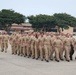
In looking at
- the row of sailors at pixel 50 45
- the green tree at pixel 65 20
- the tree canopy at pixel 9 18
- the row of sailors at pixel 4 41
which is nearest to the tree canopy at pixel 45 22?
the green tree at pixel 65 20

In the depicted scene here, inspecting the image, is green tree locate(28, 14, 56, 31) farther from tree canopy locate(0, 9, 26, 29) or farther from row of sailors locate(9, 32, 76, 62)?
row of sailors locate(9, 32, 76, 62)

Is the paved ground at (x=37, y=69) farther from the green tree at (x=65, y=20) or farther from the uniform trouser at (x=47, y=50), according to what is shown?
the green tree at (x=65, y=20)

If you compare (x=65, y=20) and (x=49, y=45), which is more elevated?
(x=65, y=20)

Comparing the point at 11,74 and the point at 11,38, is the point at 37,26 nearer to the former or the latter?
the point at 11,38

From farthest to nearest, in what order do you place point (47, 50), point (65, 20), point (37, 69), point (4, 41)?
point (65, 20)
point (4, 41)
point (47, 50)
point (37, 69)

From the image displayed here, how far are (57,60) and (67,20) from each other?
72.5 metres

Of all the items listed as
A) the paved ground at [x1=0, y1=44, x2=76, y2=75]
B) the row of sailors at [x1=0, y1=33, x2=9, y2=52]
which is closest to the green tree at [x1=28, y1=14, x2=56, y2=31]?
the row of sailors at [x1=0, y1=33, x2=9, y2=52]

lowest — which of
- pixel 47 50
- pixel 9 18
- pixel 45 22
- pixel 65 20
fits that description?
pixel 47 50

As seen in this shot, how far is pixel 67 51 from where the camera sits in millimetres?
17672

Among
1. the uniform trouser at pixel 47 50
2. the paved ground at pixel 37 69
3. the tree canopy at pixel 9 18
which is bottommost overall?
the paved ground at pixel 37 69

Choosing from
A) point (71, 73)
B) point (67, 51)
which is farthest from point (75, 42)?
point (71, 73)

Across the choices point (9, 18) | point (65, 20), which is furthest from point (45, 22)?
point (65, 20)

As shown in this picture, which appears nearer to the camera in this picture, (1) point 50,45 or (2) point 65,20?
(1) point 50,45

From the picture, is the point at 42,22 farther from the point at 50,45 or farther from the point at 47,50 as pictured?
the point at 47,50
